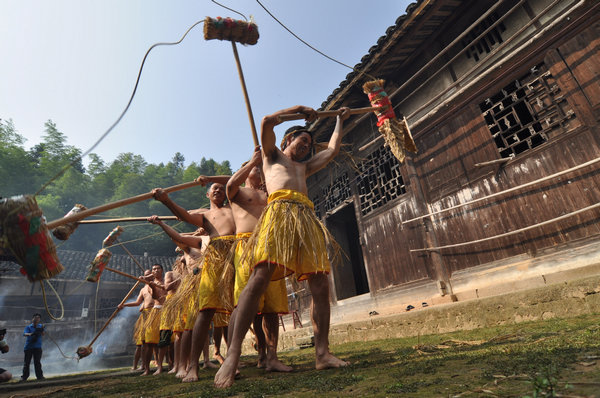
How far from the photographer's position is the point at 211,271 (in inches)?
Answer: 124

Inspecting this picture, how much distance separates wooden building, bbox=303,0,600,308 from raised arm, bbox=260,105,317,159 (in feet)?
6.57

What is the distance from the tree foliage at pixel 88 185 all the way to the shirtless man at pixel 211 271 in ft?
60.1

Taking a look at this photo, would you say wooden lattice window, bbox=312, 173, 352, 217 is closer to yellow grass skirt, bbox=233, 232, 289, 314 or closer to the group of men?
the group of men

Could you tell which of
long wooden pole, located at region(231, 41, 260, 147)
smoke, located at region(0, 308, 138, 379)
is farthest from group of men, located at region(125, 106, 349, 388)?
smoke, located at region(0, 308, 138, 379)

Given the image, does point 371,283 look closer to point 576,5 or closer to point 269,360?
point 269,360

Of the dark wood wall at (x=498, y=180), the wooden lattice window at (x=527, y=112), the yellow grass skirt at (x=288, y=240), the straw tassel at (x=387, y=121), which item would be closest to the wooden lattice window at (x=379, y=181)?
the dark wood wall at (x=498, y=180)

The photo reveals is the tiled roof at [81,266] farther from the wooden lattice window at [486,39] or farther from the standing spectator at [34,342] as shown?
the wooden lattice window at [486,39]

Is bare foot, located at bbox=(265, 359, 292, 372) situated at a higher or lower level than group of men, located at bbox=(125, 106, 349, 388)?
lower

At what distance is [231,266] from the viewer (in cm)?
307

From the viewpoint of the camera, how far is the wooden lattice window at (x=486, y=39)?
5086mm

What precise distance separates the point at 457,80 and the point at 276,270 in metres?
5.04

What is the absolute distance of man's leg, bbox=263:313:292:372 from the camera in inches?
104

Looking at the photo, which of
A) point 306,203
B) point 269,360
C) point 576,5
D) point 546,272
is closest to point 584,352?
point 306,203

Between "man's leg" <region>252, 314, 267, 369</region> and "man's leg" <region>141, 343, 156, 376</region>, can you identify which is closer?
"man's leg" <region>252, 314, 267, 369</region>
